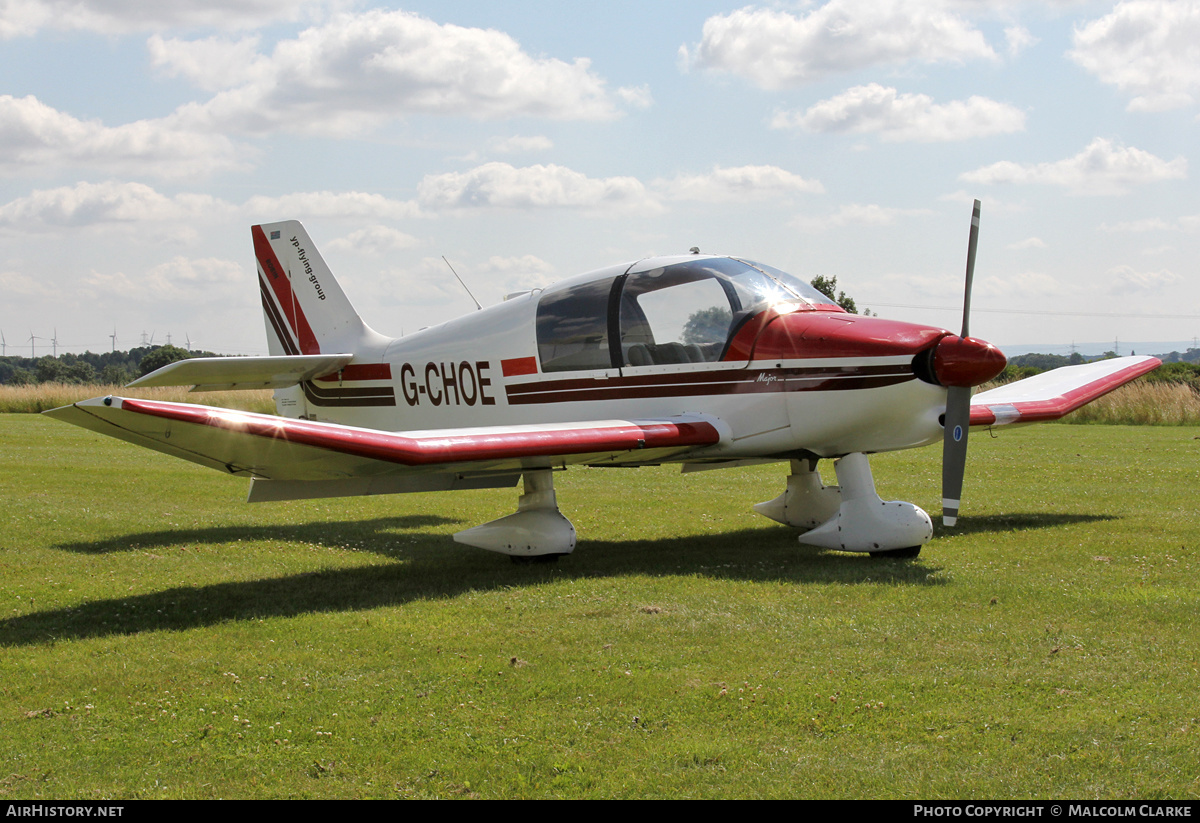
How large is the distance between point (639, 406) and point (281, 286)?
20.2 feet

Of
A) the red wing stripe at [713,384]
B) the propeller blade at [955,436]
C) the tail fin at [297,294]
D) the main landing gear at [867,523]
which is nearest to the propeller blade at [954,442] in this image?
the propeller blade at [955,436]

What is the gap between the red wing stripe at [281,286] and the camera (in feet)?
42.2

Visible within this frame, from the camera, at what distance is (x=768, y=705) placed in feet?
15.7

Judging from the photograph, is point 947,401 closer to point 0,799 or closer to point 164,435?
point 164,435

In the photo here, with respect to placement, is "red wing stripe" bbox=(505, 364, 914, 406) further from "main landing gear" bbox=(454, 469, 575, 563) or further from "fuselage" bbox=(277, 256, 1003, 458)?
"main landing gear" bbox=(454, 469, 575, 563)

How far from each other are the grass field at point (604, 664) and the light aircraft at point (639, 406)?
71 centimetres

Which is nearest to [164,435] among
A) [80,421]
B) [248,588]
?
[80,421]

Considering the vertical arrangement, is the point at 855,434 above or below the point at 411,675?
above

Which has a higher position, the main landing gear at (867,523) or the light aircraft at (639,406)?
the light aircraft at (639,406)

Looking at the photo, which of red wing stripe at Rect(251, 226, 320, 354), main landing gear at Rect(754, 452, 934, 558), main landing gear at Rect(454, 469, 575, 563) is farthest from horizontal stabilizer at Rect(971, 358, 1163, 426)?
red wing stripe at Rect(251, 226, 320, 354)

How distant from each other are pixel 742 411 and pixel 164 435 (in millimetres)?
4660

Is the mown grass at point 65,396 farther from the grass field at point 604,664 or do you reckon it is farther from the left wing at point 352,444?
the left wing at point 352,444

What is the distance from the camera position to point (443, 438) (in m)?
7.70

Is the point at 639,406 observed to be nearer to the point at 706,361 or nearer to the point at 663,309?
the point at 706,361
